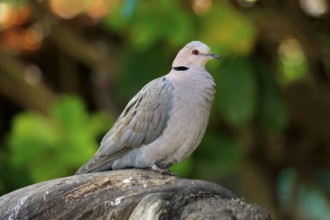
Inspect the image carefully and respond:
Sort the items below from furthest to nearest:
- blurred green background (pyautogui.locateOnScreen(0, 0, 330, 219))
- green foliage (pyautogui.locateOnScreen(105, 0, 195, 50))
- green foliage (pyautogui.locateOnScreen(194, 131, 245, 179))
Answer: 1. green foliage (pyautogui.locateOnScreen(194, 131, 245, 179))
2. blurred green background (pyautogui.locateOnScreen(0, 0, 330, 219))
3. green foliage (pyautogui.locateOnScreen(105, 0, 195, 50))

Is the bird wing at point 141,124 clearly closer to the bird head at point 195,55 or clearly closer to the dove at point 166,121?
the dove at point 166,121

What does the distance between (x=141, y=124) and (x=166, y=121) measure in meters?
0.12

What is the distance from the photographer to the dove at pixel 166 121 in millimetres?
3805

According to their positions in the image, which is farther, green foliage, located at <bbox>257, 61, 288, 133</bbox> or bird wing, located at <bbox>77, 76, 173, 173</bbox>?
green foliage, located at <bbox>257, 61, 288, 133</bbox>

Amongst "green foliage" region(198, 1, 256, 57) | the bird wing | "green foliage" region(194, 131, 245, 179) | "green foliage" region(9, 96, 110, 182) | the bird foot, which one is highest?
"green foliage" region(198, 1, 256, 57)

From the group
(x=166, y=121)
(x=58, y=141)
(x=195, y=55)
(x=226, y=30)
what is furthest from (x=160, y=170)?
(x=58, y=141)

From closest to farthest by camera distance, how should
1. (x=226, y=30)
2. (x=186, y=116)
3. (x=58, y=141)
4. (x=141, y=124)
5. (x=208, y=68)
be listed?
(x=186, y=116) < (x=141, y=124) < (x=226, y=30) < (x=208, y=68) < (x=58, y=141)

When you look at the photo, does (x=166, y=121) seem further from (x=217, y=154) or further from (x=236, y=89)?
(x=217, y=154)

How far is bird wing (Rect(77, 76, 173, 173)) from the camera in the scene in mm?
3883

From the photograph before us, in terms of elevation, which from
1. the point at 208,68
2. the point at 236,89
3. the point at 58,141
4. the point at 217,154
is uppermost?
the point at 208,68

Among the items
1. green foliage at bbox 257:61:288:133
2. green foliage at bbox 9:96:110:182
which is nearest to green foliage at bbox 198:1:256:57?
green foliage at bbox 257:61:288:133

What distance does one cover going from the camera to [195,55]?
3855mm

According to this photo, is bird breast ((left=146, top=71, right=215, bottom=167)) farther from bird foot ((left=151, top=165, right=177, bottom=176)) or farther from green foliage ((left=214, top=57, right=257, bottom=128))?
green foliage ((left=214, top=57, right=257, bottom=128))

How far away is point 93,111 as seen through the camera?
771 centimetres
